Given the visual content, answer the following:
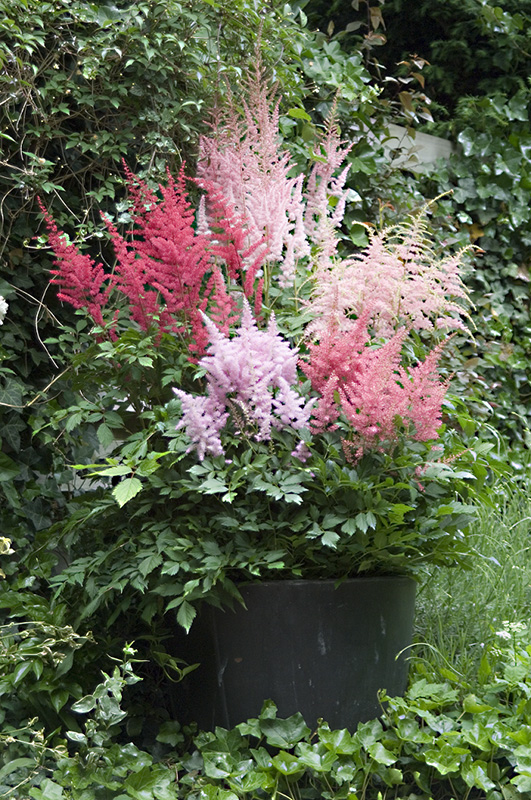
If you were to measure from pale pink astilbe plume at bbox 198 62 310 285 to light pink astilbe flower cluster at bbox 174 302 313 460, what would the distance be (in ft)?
0.93

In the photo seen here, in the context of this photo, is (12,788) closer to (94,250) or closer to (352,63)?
(94,250)

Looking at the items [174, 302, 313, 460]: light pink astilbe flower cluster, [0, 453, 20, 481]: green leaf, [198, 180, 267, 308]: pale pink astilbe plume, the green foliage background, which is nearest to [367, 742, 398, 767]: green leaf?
the green foliage background

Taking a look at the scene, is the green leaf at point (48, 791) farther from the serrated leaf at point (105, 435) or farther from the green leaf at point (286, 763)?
the serrated leaf at point (105, 435)

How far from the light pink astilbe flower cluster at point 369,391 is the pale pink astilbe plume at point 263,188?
32 centimetres

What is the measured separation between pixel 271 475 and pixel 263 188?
2.51 ft

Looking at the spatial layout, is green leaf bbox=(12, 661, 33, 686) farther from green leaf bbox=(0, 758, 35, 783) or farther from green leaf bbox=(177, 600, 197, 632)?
green leaf bbox=(177, 600, 197, 632)

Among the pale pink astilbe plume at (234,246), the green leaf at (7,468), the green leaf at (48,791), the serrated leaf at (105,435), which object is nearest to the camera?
the green leaf at (48,791)

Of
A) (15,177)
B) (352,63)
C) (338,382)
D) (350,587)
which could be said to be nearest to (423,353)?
(338,382)

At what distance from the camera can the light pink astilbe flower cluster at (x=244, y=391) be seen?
5.32 ft

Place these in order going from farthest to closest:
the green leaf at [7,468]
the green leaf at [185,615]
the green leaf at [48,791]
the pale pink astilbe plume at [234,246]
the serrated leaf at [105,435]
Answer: the green leaf at [7,468] → the pale pink astilbe plume at [234,246] → the serrated leaf at [105,435] → the green leaf at [185,615] → the green leaf at [48,791]

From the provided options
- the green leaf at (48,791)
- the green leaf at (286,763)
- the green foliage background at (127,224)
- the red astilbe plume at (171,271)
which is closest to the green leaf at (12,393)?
the green foliage background at (127,224)

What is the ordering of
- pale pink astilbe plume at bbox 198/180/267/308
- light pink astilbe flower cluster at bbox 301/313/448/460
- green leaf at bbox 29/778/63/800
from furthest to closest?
1. pale pink astilbe plume at bbox 198/180/267/308
2. light pink astilbe flower cluster at bbox 301/313/448/460
3. green leaf at bbox 29/778/63/800

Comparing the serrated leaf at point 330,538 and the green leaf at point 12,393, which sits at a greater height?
the serrated leaf at point 330,538

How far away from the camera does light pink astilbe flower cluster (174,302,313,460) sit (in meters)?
1.62
